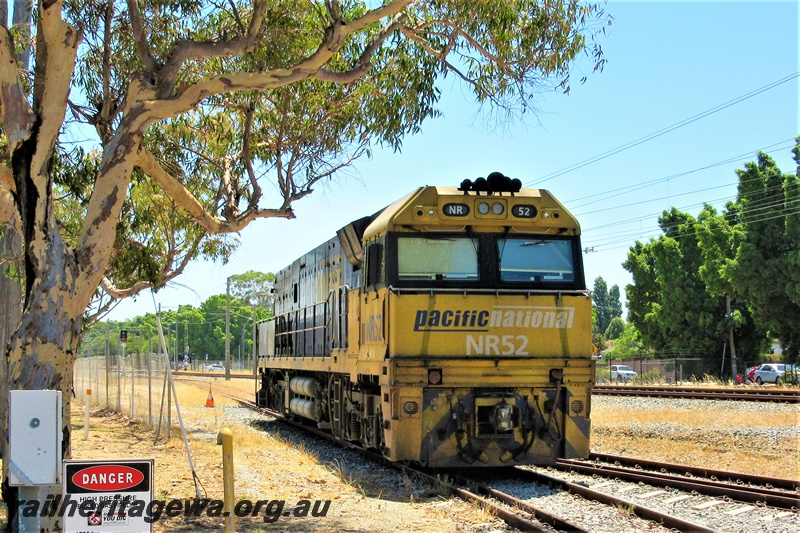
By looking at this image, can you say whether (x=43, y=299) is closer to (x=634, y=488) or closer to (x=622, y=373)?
(x=634, y=488)

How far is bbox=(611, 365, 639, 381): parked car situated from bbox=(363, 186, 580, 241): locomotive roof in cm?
4505

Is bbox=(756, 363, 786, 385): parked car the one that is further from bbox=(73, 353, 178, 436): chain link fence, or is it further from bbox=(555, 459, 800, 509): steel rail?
bbox=(555, 459, 800, 509): steel rail

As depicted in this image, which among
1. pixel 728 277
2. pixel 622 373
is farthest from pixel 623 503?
pixel 622 373

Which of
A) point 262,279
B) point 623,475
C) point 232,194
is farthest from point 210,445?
point 262,279

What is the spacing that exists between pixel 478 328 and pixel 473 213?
1.57 meters

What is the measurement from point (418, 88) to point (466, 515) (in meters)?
6.70

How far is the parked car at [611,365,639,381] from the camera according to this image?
183 ft

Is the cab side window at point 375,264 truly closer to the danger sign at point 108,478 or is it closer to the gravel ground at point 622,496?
the gravel ground at point 622,496

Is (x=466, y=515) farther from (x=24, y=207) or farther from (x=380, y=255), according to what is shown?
(x=24, y=207)

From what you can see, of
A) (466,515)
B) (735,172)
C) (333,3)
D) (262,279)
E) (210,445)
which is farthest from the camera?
(262,279)

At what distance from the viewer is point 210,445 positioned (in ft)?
57.3

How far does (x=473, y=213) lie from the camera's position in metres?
11.5

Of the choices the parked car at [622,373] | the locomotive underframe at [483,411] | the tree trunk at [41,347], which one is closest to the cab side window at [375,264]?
the locomotive underframe at [483,411]
